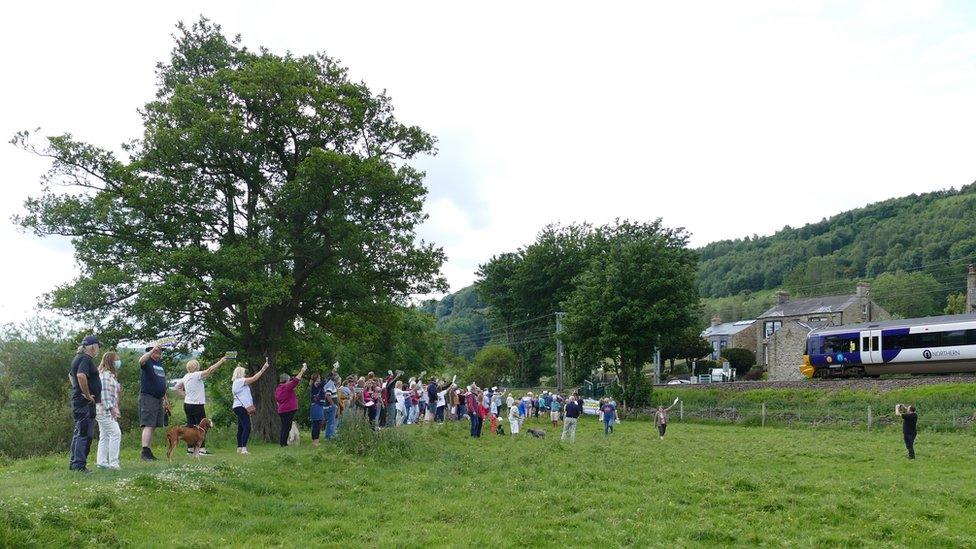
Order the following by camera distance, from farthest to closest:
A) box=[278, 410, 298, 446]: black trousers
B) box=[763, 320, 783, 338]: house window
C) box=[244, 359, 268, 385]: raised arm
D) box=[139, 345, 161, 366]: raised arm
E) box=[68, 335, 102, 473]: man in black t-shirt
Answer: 1. box=[763, 320, 783, 338]: house window
2. box=[278, 410, 298, 446]: black trousers
3. box=[244, 359, 268, 385]: raised arm
4. box=[139, 345, 161, 366]: raised arm
5. box=[68, 335, 102, 473]: man in black t-shirt

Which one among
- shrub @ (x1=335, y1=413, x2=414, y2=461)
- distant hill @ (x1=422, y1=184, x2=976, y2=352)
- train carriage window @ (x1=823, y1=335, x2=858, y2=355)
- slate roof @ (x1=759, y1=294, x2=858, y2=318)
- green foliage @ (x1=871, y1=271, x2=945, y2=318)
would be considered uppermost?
distant hill @ (x1=422, y1=184, x2=976, y2=352)

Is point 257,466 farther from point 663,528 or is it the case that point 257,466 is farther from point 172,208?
point 172,208

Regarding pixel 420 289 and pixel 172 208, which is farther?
pixel 420 289

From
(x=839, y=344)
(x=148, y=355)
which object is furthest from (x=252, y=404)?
(x=839, y=344)

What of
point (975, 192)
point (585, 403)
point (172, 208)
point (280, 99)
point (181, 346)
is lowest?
point (585, 403)

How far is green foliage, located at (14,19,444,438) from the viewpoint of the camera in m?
21.3

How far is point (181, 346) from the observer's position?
23.7 m

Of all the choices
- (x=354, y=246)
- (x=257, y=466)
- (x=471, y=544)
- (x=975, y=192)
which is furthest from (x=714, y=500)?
(x=975, y=192)

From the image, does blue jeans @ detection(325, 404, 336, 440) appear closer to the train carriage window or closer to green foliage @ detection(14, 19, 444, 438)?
green foliage @ detection(14, 19, 444, 438)

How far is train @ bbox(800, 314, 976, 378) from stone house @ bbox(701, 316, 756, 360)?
3233 centimetres

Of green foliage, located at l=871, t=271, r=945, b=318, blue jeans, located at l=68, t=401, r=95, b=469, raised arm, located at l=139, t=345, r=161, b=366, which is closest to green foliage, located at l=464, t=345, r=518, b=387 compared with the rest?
green foliage, located at l=871, t=271, r=945, b=318

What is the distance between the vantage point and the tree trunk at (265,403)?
22.8 meters

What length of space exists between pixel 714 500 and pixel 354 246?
523 inches

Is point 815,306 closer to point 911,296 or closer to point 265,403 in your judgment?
point 911,296
